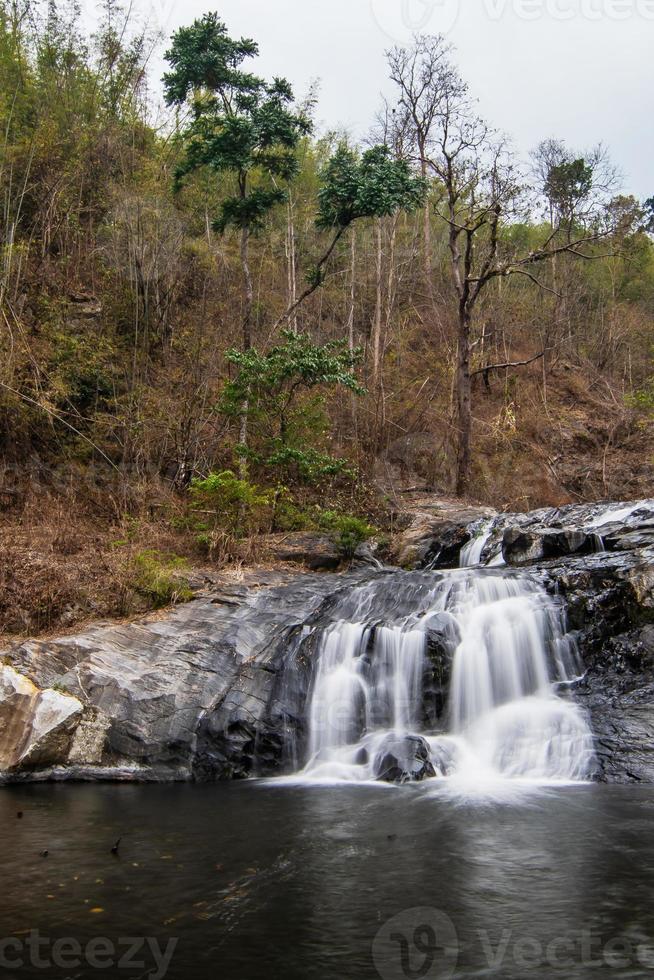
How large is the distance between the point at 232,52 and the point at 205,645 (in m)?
14.9

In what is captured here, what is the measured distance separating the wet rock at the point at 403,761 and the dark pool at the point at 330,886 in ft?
1.68

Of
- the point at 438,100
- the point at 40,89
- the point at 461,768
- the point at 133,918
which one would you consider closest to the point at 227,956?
the point at 133,918

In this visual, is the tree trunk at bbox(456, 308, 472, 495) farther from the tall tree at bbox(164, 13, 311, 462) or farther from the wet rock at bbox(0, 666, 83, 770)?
→ the wet rock at bbox(0, 666, 83, 770)

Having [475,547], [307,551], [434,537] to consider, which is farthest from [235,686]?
[434,537]

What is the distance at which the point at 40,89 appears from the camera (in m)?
23.2

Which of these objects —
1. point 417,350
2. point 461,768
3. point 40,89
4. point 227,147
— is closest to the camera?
point 461,768

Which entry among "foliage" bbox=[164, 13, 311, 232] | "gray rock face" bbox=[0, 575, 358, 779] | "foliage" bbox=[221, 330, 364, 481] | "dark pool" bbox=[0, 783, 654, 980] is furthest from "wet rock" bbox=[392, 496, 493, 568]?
"foliage" bbox=[164, 13, 311, 232]

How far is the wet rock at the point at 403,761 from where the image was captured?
9.06 metres

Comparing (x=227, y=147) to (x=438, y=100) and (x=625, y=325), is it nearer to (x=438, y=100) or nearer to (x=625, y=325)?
(x=438, y=100)

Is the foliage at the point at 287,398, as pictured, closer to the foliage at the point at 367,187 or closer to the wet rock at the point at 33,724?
the foliage at the point at 367,187

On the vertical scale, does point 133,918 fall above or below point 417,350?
below

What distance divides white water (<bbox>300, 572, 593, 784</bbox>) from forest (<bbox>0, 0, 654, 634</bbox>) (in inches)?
135

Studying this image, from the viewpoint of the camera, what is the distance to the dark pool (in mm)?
4703

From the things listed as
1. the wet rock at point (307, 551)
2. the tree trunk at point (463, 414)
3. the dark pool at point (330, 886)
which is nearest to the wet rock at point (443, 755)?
the dark pool at point (330, 886)
